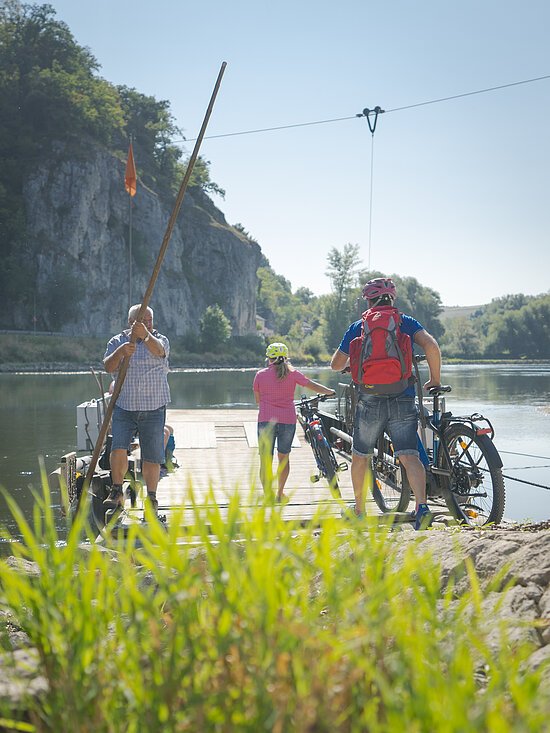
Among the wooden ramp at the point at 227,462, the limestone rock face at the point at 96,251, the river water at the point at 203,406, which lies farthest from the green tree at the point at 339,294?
the wooden ramp at the point at 227,462

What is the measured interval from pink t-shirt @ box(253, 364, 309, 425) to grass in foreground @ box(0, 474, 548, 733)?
517 centimetres

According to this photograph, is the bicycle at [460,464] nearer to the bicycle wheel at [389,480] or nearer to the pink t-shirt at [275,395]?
the bicycle wheel at [389,480]

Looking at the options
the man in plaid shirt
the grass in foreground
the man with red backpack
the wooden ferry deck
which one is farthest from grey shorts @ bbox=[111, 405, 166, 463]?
the grass in foreground

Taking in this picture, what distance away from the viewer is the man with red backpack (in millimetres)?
5344

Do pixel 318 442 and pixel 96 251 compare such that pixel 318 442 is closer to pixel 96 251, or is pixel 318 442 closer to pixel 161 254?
pixel 161 254

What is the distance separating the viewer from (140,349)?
634 centimetres

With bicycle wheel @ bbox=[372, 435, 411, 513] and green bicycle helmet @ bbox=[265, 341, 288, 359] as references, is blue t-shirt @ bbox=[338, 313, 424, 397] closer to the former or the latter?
bicycle wheel @ bbox=[372, 435, 411, 513]

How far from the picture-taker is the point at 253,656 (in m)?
1.74

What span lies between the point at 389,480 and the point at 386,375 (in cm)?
179

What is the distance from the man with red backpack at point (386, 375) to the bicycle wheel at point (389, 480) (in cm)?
92

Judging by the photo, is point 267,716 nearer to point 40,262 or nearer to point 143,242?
point 40,262

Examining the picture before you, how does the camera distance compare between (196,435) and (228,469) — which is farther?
(196,435)

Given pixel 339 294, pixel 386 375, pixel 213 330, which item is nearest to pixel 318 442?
pixel 386 375

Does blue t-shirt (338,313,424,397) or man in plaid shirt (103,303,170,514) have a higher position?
blue t-shirt (338,313,424,397)
